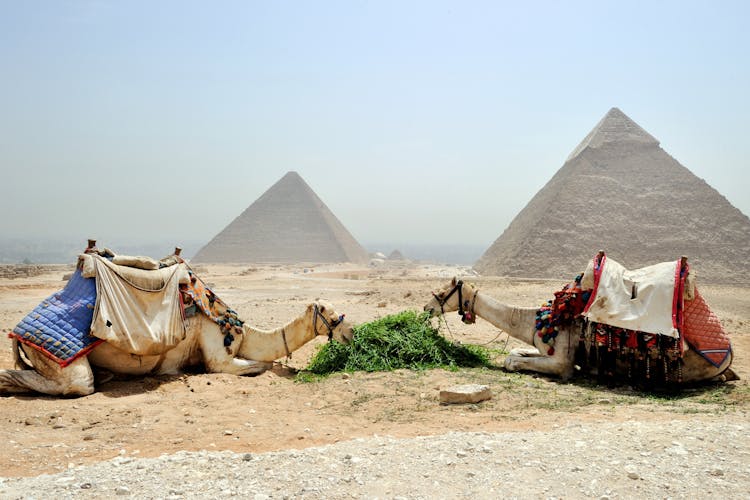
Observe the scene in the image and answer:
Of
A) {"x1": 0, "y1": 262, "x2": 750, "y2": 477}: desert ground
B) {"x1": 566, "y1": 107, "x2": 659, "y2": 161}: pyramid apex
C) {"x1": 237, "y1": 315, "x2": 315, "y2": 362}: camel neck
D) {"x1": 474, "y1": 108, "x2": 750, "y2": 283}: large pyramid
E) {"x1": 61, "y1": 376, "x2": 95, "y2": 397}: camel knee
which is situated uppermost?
{"x1": 566, "y1": 107, "x2": 659, "y2": 161}: pyramid apex

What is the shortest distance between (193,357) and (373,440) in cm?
317

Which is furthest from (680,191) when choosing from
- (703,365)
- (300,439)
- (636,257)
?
(300,439)

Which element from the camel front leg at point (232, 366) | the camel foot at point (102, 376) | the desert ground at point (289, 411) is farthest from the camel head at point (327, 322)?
the camel foot at point (102, 376)

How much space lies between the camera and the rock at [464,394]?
4.99 meters

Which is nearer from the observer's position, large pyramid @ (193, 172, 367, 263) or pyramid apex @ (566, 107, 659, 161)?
pyramid apex @ (566, 107, 659, 161)

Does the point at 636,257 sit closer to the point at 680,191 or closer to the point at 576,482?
the point at 680,191

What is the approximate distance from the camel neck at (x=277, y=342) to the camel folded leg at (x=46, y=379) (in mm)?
1731

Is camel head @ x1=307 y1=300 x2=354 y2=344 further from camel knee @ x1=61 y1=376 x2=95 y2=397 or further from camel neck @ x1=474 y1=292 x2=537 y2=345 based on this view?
camel knee @ x1=61 y1=376 x2=95 y2=397

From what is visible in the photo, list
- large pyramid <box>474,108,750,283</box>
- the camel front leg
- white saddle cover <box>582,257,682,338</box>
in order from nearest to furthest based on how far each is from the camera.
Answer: white saddle cover <box>582,257,682,338</box>, the camel front leg, large pyramid <box>474,108,750,283</box>

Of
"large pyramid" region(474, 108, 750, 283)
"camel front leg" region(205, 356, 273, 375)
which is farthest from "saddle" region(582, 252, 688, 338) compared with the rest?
"large pyramid" region(474, 108, 750, 283)

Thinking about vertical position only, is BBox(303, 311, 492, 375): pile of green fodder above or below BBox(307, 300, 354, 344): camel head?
below

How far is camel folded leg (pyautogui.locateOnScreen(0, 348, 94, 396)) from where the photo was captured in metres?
5.14

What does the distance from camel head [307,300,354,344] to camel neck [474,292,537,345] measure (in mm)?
1809

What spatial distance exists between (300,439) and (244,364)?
2418 mm
